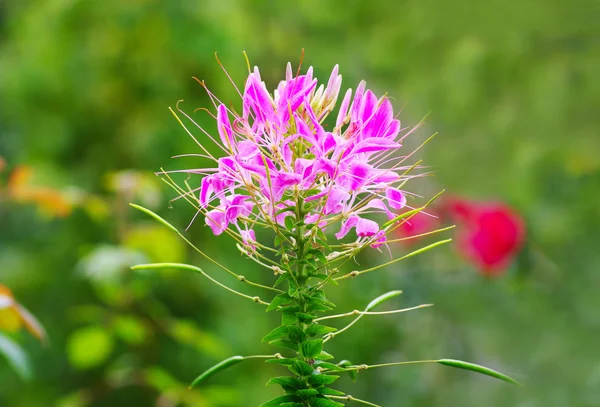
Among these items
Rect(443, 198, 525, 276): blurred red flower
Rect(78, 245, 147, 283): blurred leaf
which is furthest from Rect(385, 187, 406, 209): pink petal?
Rect(443, 198, 525, 276): blurred red flower

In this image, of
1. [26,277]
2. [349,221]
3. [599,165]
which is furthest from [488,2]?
[349,221]

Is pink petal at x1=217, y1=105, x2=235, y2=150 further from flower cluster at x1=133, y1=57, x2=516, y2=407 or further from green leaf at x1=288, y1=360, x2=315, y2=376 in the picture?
green leaf at x1=288, y1=360, x2=315, y2=376

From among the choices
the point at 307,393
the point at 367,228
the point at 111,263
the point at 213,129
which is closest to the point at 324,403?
the point at 307,393

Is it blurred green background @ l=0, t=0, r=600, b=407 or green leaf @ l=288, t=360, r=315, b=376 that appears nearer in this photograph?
green leaf @ l=288, t=360, r=315, b=376

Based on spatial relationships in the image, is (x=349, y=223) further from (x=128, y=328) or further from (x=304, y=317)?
(x=128, y=328)

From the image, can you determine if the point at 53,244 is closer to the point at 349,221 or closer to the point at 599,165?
the point at 599,165
